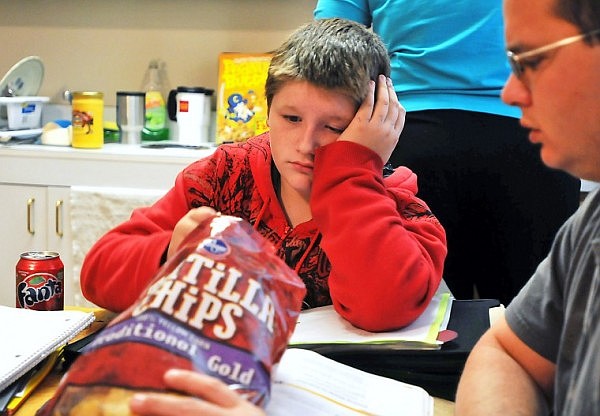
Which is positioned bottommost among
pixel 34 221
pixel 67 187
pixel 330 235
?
pixel 34 221

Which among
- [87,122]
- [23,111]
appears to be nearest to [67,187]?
[87,122]

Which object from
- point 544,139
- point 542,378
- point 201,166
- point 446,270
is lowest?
point 446,270

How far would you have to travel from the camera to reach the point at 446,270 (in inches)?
70.7

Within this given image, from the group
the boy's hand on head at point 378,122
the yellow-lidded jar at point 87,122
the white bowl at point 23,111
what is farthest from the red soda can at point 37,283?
the white bowl at point 23,111

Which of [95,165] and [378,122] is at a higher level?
[378,122]

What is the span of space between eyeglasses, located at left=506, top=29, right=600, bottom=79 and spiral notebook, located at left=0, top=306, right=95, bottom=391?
2.13 ft

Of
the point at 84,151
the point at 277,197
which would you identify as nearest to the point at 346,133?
the point at 277,197

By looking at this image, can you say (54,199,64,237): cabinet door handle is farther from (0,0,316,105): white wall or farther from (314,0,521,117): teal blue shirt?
(314,0,521,117): teal blue shirt

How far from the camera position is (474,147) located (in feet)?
5.48

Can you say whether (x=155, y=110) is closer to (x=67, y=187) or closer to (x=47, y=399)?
(x=67, y=187)

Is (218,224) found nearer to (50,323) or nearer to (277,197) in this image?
(50,323)

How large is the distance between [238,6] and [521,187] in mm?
1812

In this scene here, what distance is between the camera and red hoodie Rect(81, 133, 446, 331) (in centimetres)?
123

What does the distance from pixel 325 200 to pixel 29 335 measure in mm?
486
